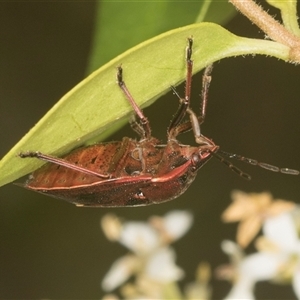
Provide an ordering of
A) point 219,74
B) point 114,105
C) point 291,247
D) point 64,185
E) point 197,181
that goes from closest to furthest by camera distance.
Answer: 1. point 114,105
2. point 64,185
3. point 291,247
4. point 219,74
5. point 197,181

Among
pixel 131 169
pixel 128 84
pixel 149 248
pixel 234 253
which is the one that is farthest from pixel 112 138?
pixel 128 84

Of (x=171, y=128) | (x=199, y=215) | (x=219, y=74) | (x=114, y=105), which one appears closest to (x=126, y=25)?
(x=171, y=128)

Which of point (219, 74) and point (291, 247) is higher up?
point (219, 74)

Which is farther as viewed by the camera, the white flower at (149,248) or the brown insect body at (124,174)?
the white flower at (149,248)

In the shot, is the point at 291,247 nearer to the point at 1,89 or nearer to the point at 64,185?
the point at 64,185

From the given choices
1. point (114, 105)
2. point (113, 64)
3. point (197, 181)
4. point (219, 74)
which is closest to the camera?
point (113, 64)

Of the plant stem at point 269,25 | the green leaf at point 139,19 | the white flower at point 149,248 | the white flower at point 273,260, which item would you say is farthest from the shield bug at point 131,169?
the white flower at point 149,248

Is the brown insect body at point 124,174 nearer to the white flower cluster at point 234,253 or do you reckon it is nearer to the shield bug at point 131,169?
the shield bug at point 131,169
